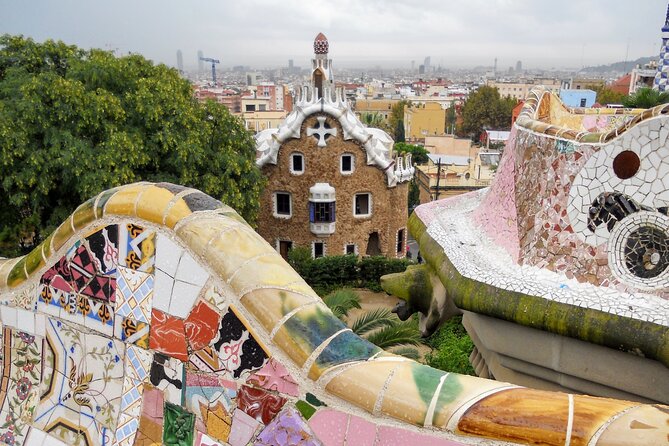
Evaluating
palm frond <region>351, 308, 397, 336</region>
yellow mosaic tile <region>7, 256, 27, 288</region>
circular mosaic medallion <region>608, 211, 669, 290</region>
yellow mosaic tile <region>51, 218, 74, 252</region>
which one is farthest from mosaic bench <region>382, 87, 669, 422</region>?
palm frond <region>351, 308, 397, 336</region>

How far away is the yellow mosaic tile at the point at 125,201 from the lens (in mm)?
2916

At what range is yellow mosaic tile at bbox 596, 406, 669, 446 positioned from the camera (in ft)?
6.10

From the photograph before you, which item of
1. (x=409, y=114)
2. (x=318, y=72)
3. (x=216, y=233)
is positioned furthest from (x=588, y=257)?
(x=409, y=114)

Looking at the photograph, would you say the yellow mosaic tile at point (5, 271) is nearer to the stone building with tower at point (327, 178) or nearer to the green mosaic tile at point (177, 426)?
the green mosaic tile at point (177, 426)

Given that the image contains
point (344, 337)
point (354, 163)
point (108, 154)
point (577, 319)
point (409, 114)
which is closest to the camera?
point (344, 337)

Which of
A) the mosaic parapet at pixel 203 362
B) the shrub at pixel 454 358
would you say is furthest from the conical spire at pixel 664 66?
the mosaic parapet at pixel 203 362

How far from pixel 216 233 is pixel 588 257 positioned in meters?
3.26

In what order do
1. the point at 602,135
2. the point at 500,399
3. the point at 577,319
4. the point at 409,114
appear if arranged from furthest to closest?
the point at 409,114 → the point at 602,135 → the point at 577,319 → the point at 500,399

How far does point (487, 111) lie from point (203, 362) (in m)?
58.9

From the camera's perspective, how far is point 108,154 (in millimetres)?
10078

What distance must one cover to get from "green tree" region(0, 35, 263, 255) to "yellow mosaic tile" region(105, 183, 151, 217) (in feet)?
24.6

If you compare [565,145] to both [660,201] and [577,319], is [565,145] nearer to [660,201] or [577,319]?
[660,201]

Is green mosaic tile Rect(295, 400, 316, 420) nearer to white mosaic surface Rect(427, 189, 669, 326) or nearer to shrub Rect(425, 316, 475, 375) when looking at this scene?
white mosaic surface Rect(427, 189, 669, 326)

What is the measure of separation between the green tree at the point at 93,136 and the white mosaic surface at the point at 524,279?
21.3 ft
